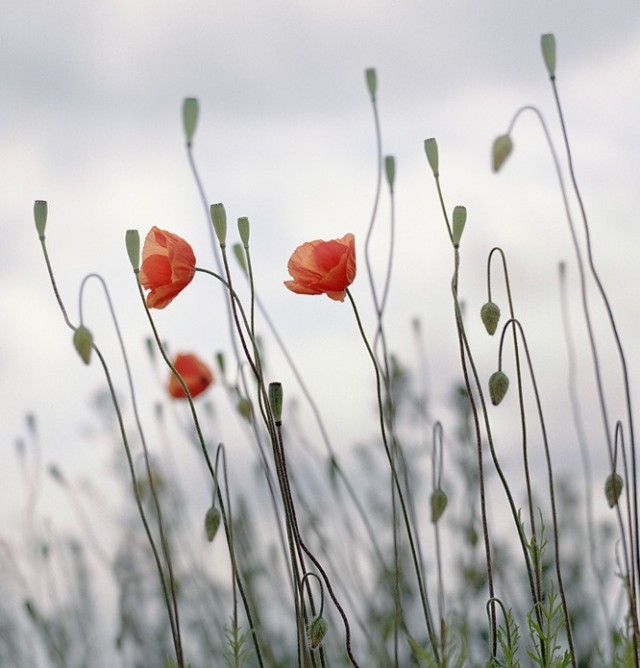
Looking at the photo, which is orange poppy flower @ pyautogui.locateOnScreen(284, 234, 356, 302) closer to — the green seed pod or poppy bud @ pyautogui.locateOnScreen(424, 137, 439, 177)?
poppy bud @ pyautogui.locateOnScreen(424, 137, 439, 177)

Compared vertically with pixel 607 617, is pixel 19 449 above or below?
above

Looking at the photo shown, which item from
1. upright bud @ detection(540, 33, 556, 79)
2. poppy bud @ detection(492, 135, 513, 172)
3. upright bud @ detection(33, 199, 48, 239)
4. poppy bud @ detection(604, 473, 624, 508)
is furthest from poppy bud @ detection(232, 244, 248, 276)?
poppy bud @ detection(604, 473, 624, 508)

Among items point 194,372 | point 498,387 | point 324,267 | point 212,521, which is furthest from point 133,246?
point 194,372

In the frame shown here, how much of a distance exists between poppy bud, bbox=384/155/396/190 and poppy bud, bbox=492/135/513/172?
10.1 inches

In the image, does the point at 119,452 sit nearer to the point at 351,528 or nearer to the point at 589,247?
the point at 351,528

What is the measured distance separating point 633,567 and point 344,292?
0.69 m

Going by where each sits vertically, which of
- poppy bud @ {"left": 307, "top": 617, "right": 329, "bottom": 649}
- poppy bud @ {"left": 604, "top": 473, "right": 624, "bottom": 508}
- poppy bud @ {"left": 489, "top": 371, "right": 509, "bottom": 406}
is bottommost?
poppy bud @ {"left": 307, "top": 617, "right": 329, "bottom": 649}

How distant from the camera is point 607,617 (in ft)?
9.02

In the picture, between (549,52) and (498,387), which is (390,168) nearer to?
(549,52)

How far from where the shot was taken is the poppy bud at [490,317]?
1.96 metres

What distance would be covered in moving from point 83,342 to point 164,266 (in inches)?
8.5

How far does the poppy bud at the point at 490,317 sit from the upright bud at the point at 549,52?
1.57ft

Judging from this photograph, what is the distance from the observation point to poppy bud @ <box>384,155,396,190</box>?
92.0 inches

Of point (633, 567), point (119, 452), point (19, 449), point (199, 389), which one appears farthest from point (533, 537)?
point (119, 452)
